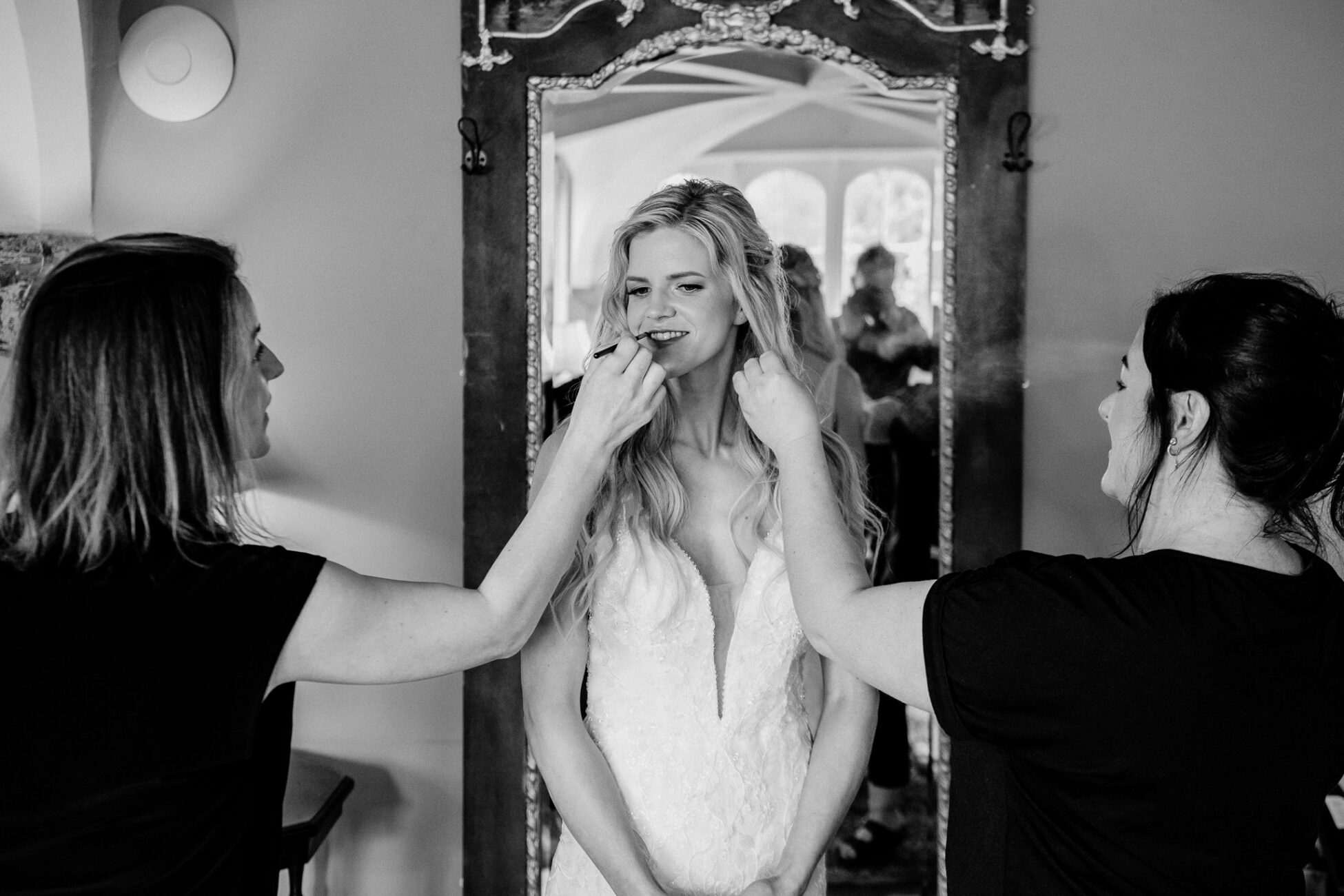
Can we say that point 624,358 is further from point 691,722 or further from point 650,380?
point 691,722

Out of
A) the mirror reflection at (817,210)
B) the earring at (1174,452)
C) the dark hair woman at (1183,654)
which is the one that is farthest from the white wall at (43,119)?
the earring at (1174,452)

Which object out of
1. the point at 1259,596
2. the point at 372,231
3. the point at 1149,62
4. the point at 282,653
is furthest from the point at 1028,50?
the point at 282,653

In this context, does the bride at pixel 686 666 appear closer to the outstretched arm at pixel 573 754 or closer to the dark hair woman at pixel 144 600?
the outstretched arm at pixel 573 754

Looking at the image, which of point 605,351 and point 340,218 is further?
point 340,218

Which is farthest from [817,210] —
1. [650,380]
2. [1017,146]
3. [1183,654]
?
[1183,654]

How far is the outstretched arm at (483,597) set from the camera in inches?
48.4

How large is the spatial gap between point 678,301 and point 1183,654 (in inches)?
39.8

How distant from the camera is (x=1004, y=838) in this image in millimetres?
1288

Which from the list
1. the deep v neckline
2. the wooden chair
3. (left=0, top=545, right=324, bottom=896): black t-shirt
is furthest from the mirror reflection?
(left=0, top=545, right=324, bottom=896): black t-shirt

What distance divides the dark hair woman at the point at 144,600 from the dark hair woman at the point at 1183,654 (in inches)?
26.4

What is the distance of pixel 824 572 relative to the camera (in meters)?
1.44

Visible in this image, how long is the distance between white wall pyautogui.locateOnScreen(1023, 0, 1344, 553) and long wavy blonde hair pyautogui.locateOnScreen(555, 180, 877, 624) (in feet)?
2.86

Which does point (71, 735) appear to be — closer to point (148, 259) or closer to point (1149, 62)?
point (148, 259)

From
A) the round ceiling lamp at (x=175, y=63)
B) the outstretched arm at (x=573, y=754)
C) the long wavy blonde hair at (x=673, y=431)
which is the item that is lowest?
the outstretched arm at (x=573, y=754)
